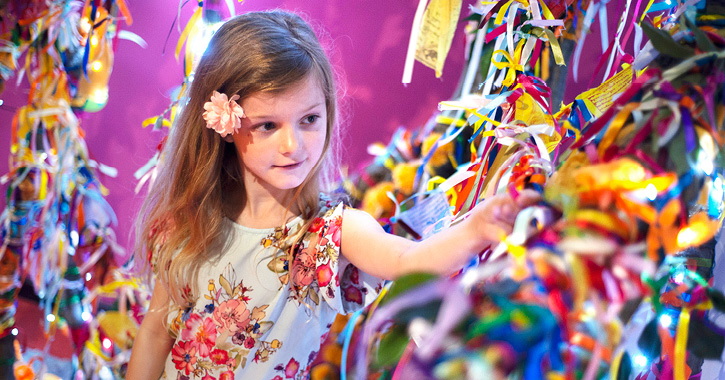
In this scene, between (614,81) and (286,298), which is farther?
(286,298)

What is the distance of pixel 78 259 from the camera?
139 centimetres

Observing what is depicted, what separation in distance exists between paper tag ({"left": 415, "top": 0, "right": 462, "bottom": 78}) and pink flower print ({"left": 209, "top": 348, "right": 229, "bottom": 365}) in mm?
618

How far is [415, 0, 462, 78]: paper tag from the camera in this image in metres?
1.06

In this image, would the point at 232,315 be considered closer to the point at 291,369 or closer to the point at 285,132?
the point at 291,369

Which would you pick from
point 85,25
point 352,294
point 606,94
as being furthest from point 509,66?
point 85,25

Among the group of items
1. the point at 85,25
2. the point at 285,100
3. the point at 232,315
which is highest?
the point at 85,25

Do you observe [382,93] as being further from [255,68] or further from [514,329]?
[514,329]

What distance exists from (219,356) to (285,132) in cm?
41

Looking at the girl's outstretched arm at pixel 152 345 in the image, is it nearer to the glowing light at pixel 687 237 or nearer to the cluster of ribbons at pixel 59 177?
the cluster of ribbons at pixel 59 177

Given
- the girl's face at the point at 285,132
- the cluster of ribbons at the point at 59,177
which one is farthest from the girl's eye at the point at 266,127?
the cluster of ribbons at the point at 59,177

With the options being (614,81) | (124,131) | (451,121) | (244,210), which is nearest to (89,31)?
(124,131)

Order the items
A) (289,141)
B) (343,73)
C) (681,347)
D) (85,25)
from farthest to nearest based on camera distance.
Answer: (85,25)
(343,73)
(289,141)
(681,347)

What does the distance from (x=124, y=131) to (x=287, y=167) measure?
2.43 feet

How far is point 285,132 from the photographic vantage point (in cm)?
86
